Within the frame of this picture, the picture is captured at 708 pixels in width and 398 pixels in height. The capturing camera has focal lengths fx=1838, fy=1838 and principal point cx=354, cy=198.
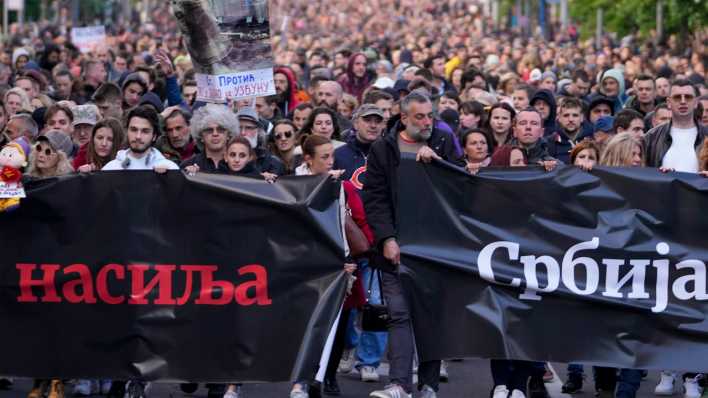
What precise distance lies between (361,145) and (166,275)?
105 inches

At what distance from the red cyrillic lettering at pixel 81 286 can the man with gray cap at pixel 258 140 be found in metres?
2.23

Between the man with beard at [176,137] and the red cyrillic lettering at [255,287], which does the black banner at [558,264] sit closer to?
the red cyrillic lettering at [255,287]

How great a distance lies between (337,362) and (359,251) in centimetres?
122

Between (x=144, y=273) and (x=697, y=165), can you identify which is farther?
(x=697, y=165)

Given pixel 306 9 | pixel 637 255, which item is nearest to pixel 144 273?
pixel 637 255

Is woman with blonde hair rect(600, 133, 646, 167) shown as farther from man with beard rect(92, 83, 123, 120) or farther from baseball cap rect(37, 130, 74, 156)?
man with beard rect(92, 83, 123, 120)

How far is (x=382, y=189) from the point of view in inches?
396

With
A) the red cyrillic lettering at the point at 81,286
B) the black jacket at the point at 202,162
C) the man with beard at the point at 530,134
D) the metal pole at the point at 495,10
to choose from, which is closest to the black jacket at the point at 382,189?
the black jacket at the point at 202,162

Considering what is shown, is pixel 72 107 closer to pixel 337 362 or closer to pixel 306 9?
pixel 337 362

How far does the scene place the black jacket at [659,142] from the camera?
38.0 feet

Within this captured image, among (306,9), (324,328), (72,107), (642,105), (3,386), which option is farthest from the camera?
(306,9)

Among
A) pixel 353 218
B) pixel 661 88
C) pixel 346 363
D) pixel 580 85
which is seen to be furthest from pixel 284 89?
pixel 353 218

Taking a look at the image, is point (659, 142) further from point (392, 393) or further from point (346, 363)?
→ point (392, 393)

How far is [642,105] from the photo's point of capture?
55.9 feet
